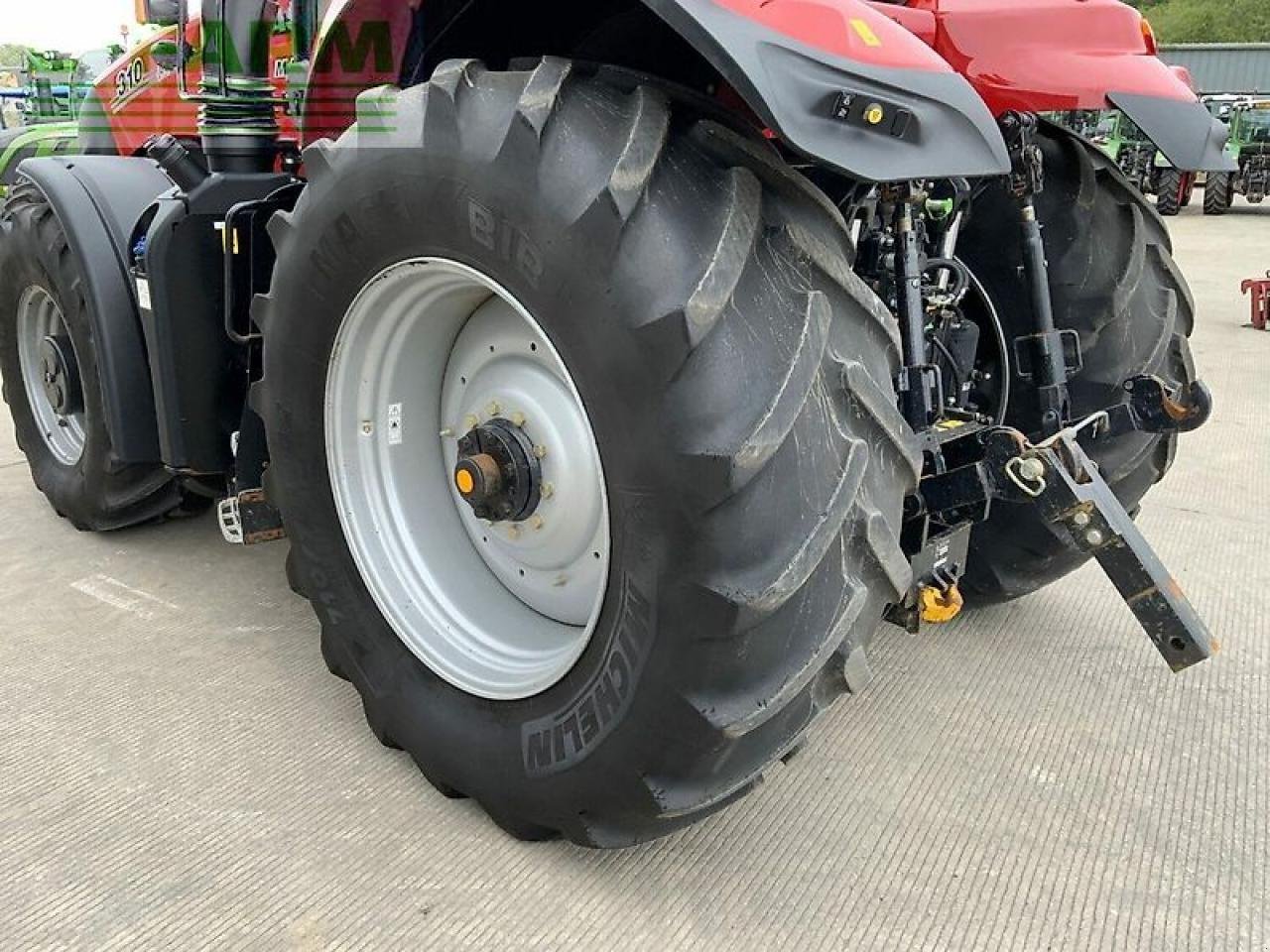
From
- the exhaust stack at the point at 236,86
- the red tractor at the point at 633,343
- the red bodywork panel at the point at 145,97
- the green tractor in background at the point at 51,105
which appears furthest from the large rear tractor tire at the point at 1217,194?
the exhaust stack at the point at 236,86

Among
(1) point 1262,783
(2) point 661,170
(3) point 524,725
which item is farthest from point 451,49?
(1) point 1262,783

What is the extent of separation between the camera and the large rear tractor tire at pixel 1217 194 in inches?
674

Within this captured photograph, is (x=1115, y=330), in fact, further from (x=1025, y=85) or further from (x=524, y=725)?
(x=524, y=725)

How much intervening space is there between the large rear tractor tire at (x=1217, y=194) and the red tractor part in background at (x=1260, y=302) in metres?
10.4

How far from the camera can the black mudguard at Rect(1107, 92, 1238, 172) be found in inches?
91.2

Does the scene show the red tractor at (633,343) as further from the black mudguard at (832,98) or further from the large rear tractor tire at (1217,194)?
the large rear tractor tire at (1217,194)

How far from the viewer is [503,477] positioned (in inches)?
83.8

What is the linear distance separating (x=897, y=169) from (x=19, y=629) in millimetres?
2720

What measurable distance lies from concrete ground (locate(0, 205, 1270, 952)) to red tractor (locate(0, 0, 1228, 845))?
205 millimetres

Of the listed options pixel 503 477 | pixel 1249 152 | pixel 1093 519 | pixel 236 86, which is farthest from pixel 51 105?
pixel 1249 152

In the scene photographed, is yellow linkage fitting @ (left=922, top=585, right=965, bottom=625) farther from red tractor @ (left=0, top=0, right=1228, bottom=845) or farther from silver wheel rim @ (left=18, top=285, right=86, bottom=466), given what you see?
silver wheel rim @ (left=18, top=285, right=86, bottom=466)

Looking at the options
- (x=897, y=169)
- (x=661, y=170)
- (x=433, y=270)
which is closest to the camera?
(x=897, y=169)

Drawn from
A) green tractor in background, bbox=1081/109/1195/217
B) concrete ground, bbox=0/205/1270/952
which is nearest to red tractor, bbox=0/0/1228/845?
concrete ground, bbox=0/205/1270/952

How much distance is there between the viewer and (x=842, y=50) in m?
1.58
